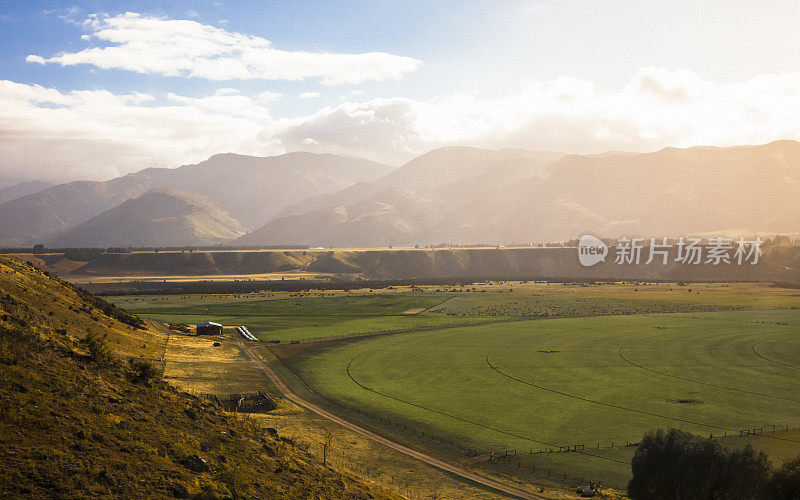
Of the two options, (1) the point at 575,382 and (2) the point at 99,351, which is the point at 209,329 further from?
(2) the point at 99,351

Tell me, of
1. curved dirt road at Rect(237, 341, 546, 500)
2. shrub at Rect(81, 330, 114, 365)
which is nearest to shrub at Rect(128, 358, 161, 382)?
shrub at Rect(81, 330, 114, 365)

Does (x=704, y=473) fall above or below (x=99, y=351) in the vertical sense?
below

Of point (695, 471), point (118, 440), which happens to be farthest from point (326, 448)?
point (695, 471)

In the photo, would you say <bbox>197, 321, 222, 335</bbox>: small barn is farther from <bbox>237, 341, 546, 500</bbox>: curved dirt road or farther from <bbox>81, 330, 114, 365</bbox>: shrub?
<bbox>81, 330, 114, 365</bbox>: shrub

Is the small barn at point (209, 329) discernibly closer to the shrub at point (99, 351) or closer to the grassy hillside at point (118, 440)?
the grassy hillside at point (118, 440)

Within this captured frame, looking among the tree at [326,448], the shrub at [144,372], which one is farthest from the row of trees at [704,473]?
the shrub at [144,372]

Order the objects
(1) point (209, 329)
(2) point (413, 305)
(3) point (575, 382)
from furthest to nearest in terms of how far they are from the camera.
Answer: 1. (2) point (413, 305)
2. (1) point (209, 329)
3. (3) point (575, 382)
